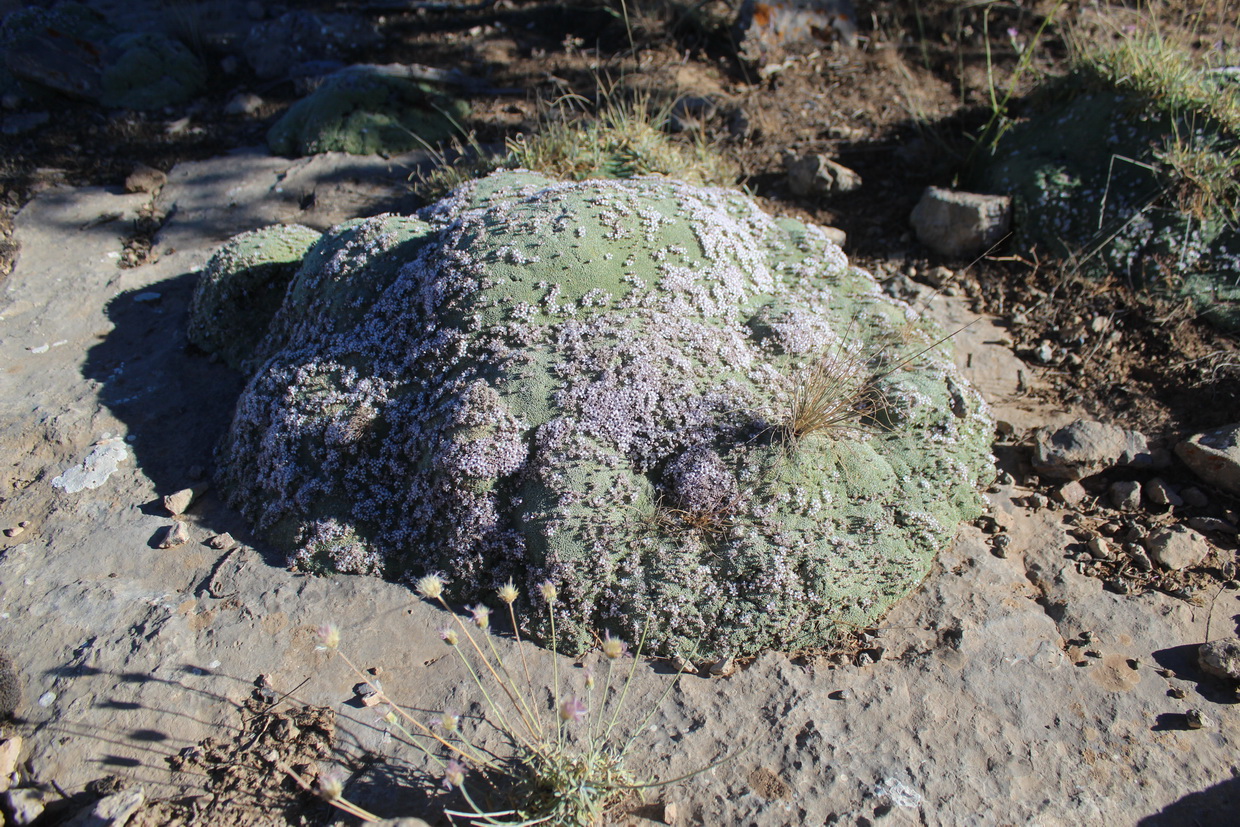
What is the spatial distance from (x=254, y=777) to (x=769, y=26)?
7.48 metres

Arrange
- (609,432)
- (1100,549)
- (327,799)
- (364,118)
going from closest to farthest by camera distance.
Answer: (327,799)
(609,432)
(1100,549)
(364,118)

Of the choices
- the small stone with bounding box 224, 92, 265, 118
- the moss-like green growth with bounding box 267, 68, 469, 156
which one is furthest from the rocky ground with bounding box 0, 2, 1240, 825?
the small stone with bounding box 224, 92, 265, 118

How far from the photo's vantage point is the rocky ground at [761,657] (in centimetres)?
272

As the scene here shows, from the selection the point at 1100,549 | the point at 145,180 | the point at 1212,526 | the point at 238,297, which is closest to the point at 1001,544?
the point at 1100,549

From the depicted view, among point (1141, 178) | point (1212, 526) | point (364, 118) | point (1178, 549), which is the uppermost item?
point (364, 118)

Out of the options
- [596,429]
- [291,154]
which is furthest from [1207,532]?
[291,154]

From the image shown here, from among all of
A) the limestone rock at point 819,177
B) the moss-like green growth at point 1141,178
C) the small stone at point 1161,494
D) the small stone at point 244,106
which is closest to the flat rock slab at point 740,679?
the small stone at point 1161,494

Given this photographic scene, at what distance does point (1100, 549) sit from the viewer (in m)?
3.57

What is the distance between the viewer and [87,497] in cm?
387

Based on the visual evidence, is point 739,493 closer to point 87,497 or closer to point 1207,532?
point 1207,532

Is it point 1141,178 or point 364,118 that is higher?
point 364,118

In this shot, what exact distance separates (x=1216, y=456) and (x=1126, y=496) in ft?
1.55

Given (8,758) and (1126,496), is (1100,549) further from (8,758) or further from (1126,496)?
(8,758)

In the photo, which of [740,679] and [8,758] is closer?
[8,758]
